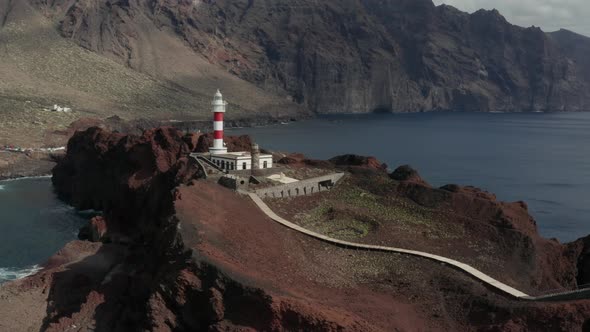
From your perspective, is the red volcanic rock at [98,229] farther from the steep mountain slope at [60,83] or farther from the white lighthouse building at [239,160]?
the steep mountain slope at [60,83]

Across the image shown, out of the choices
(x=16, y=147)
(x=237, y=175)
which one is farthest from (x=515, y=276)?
(x=16, y=147)

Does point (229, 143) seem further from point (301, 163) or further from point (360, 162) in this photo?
point (360, 162)

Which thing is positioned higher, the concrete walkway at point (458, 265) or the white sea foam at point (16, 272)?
the concrete walkway at point (458, 265)

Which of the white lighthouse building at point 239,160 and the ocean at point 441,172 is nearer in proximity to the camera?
the white lighthouse building at point 239,160

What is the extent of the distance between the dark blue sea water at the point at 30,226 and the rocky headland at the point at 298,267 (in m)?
4.50

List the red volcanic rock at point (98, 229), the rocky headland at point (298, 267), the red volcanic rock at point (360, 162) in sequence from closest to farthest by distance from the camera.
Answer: the rocky headland at point (298, 267), the red volcanic rock at point (98, 229), the red volcanic rock at point (360, 162)

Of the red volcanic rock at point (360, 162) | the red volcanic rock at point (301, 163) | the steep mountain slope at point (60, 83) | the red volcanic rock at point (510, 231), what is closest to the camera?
the red volcanic rock at point (510, 231)

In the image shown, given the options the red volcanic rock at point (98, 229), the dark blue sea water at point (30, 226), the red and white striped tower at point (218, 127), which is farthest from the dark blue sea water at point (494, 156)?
the dark blue sea water at point (30, 226)

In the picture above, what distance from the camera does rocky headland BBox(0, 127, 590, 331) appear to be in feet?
92.1

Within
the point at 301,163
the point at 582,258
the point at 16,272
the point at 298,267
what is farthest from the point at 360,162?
the point at 16,272

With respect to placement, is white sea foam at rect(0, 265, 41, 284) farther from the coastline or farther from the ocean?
the coastline

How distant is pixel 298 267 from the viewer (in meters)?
32.8

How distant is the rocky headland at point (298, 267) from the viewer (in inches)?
1105

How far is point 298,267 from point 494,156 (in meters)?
108
